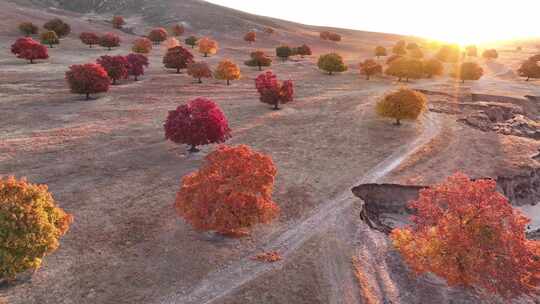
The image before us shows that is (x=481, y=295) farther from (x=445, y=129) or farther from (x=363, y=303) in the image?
(x=445, y=129)

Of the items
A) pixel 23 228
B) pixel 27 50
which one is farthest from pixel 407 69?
pixel 23 228

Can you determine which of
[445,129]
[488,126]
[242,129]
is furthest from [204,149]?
[488,126]

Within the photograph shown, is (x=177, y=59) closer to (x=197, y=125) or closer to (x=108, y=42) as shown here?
(x=108, y=42)

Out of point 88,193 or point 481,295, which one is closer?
point 481,295

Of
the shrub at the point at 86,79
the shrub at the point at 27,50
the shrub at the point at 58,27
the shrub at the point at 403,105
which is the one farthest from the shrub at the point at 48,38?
the shrub at the point at 403,105

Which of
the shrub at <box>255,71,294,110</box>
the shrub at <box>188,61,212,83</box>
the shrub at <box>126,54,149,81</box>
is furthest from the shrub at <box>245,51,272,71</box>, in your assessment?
the shrub at <box>255,71,294,110</box>

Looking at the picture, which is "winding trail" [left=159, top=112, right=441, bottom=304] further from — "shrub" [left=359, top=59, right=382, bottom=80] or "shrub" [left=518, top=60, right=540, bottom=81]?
"shrub" [left=518, top=60, right=540, bottom=81]
